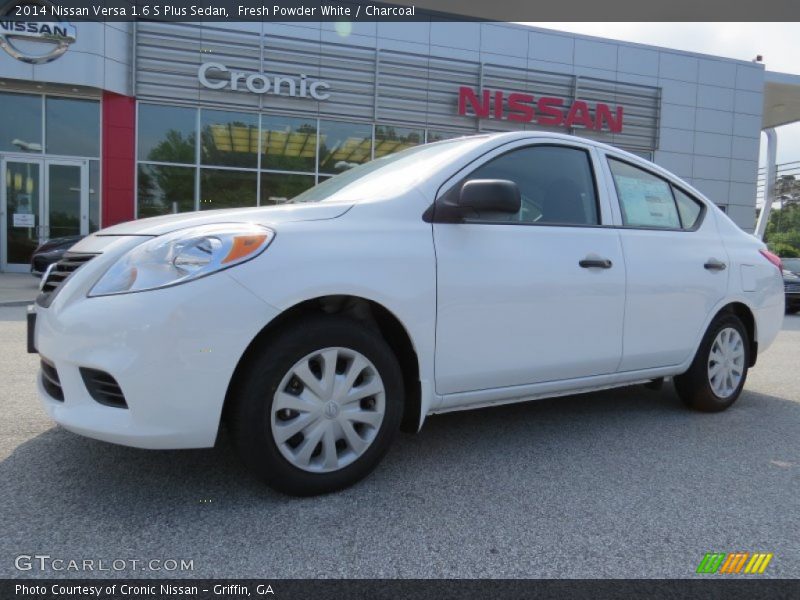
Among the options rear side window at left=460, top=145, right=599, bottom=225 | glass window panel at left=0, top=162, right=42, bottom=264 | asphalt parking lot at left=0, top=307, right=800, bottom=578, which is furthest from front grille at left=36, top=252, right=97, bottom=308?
glass window panel at left=0, top=162, right=42, bottom=264

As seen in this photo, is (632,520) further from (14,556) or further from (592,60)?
(592,60)

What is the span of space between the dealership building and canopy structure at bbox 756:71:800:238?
7115 mm

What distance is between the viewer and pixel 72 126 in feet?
46.2

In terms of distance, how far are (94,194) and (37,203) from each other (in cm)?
129

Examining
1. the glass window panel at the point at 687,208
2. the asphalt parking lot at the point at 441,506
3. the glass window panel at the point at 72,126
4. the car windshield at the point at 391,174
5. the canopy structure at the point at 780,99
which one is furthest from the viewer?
the canopy structure at the point at 780,99

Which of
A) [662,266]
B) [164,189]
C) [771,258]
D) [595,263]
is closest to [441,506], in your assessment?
[595,263]

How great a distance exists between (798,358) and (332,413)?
6.04 meters

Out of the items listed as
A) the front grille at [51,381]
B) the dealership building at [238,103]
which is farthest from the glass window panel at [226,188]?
the front grille at [51,381]

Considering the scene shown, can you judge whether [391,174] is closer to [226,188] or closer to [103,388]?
[103,388]

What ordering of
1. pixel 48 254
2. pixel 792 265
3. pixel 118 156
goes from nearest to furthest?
1. pixel 48 254
2. pixel 792 265
3. pixel 118 156

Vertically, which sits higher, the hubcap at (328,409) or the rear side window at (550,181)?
the rear side window at (550,181)

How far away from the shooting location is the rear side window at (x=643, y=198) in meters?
3.55

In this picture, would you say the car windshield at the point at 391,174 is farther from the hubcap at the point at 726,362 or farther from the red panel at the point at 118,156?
the red panel at the point at 118,156

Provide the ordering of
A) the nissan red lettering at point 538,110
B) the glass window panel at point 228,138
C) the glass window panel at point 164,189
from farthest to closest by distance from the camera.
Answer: the nissan red lettering at point 538,110 → the glass window panel at point 228,138 → the glass window panel at point 164,189
